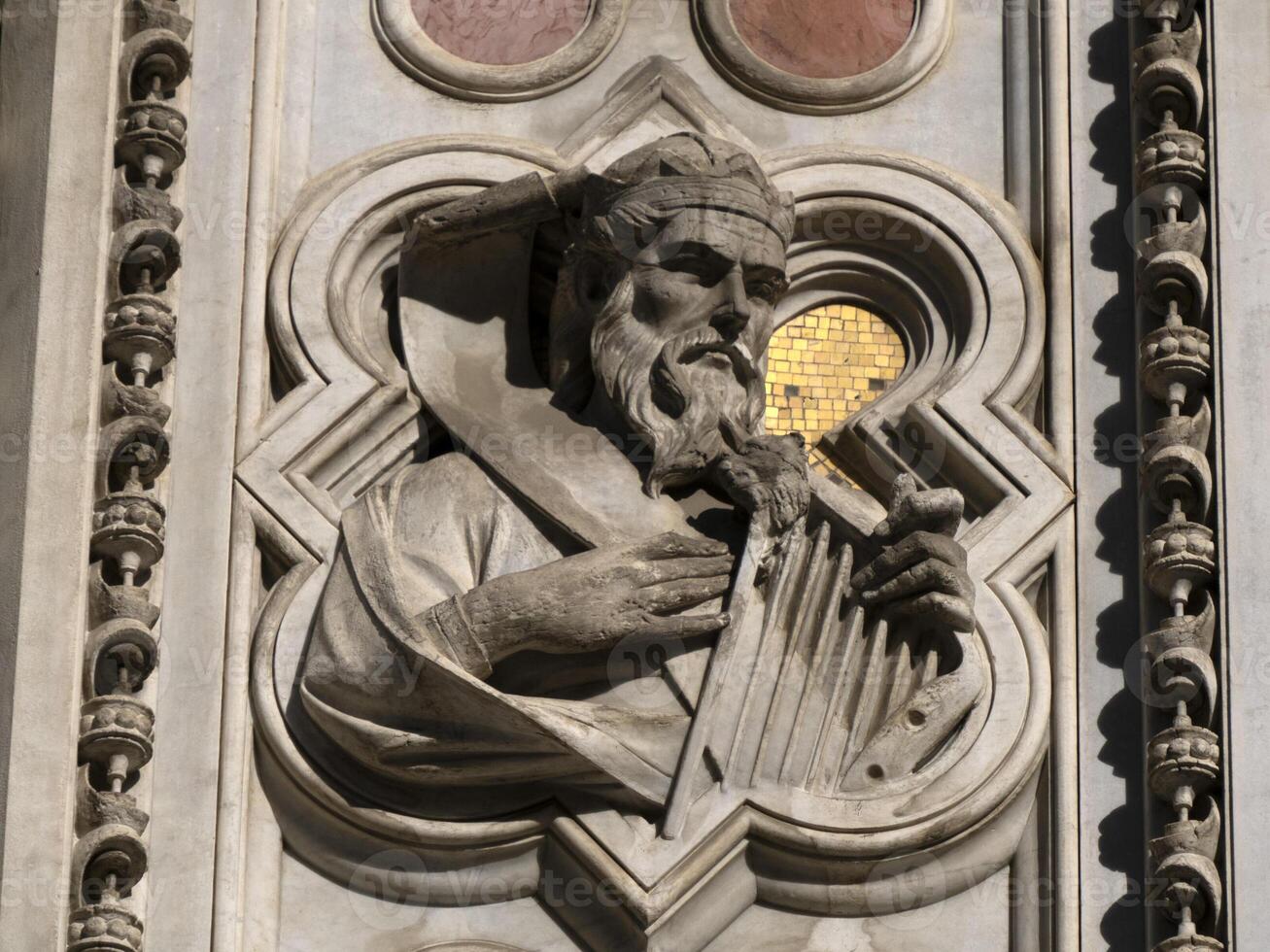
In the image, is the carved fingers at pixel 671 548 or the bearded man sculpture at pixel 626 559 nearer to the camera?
the bearded man sculpture at pixel 626 559

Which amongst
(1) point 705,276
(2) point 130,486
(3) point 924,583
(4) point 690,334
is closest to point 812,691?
(3) point 924,583

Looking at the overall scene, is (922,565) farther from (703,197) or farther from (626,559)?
(703,197)

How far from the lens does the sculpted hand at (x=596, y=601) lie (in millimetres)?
8547

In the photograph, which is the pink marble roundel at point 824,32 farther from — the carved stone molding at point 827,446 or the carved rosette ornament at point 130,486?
the carved rosette ornament at point 130,486

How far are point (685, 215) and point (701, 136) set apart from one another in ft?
0.82

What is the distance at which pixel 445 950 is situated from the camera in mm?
8625

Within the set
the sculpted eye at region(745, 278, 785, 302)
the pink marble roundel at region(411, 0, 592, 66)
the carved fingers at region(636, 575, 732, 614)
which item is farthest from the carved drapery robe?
the pink marble roundel at region(411, 0, 592, 66)

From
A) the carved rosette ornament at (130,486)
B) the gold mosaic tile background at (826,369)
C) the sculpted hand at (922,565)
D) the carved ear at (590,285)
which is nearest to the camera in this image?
the carved rosette ornament at (130,486)

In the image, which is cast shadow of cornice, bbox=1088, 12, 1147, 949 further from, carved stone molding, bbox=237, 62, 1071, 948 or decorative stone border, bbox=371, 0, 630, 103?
decorative stone border, bbox=371, 0, 630, 103

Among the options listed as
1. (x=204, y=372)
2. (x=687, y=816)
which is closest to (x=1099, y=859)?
(x=687, y=816)

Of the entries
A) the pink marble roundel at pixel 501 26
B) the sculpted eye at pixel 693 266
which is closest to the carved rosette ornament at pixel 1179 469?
the sculpted eye at pixel 693 266

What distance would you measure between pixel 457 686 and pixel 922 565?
1.03 meters

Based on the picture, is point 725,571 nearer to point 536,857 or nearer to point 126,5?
point 536,857

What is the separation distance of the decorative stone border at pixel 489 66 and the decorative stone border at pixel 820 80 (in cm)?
25
